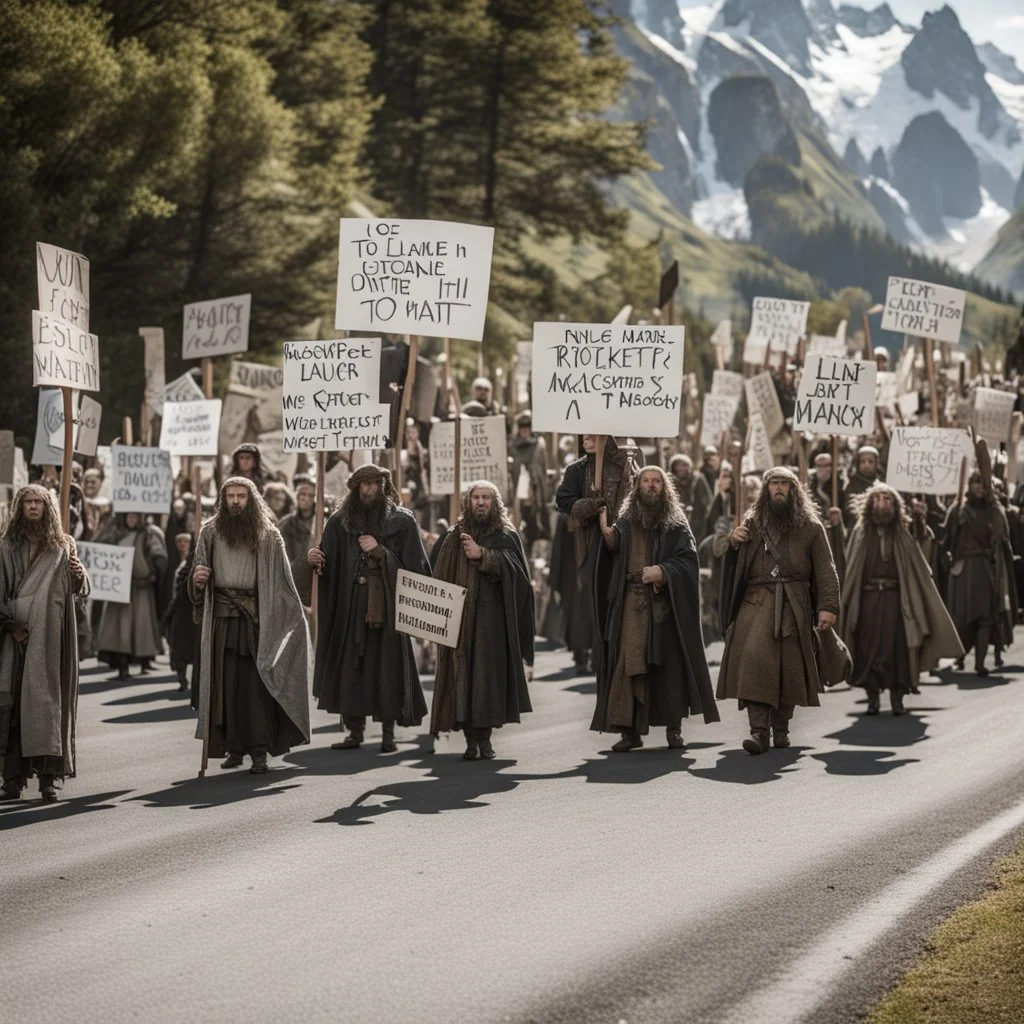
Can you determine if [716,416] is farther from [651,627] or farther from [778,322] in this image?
[651,627]

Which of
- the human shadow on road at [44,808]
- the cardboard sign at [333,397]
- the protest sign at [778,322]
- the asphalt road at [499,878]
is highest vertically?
the protest sign at [778,322]

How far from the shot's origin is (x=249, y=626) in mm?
12344

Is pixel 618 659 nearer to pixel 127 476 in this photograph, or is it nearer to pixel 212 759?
pixel 212 759

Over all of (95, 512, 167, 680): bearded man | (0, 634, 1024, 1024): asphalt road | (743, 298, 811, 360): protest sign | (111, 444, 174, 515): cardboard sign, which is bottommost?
(0, 634, 1024, 1024): asphalt road

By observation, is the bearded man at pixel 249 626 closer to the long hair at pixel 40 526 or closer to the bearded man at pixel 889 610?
the long hair at pixel 40 526

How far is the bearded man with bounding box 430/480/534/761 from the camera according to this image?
12.9m

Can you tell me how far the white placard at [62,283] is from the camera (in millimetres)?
13383

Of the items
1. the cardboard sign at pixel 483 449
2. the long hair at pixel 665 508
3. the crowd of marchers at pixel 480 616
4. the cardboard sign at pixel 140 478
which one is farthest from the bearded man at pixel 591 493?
the cardboard sign at pixel 140 478

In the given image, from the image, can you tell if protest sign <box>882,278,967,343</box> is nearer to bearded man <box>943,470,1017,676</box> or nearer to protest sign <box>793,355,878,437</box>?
bearded man <box>943,470,1017,676</box>

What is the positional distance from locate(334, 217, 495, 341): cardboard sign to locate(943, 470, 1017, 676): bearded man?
7.50 meters

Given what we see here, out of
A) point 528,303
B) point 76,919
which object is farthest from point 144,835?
point 528,303

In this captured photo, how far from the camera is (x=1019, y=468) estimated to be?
28500 millimetres

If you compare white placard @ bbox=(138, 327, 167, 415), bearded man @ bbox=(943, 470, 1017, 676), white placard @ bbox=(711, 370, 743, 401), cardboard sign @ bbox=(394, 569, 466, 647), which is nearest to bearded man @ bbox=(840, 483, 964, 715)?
bearded man @ bbox=(943, 470, 1017, 676)

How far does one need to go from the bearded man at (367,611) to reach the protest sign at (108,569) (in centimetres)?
350
